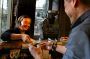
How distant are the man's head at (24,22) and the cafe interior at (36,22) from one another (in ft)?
0.07

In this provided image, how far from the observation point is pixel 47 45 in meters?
1.45

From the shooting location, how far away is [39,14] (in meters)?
1.57

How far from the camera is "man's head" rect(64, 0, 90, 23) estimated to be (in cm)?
75

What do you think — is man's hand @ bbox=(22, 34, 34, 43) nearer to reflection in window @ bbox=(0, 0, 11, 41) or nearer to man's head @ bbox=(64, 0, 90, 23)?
reflection in window @ bbox=(0, 0, 11, 41)

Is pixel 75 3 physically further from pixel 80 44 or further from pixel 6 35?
pixel 6 35

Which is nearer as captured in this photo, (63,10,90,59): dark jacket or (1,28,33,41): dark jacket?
(63,10,90,59): dark jacket

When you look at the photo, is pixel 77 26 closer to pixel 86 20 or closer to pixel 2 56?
pixel 86 20

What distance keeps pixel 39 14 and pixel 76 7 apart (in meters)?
0.82

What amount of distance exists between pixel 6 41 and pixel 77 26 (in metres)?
0.89

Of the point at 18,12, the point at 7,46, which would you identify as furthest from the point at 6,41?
the point at 18,12

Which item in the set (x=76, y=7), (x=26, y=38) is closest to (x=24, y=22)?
(x=26, y=38)

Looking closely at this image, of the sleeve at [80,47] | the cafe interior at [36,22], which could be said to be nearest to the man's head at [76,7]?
the sleeve at [80,47]

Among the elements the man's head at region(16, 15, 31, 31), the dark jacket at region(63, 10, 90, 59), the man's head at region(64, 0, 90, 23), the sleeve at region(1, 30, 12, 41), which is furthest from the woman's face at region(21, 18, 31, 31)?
the dark jacket at region(63, 10, 90, 59)

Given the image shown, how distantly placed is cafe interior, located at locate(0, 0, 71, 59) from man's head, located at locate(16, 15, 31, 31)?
2 cm
